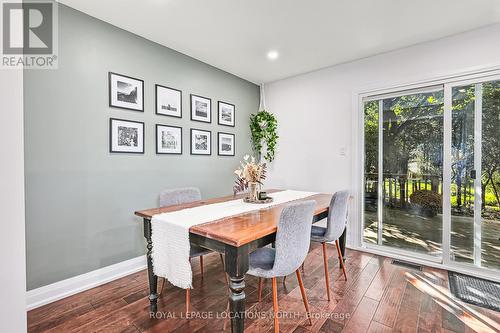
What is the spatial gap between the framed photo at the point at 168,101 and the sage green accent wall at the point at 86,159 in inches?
2.7

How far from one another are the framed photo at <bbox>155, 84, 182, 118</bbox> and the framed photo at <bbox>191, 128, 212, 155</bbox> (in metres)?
0.33

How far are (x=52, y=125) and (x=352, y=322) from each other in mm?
2861

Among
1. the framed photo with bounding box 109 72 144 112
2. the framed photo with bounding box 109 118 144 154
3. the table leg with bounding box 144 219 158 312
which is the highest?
the framed photo with bounding box 109 72 144 112

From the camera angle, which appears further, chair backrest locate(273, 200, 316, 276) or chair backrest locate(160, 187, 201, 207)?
chair backrest locate(160, 187, 201, 207)

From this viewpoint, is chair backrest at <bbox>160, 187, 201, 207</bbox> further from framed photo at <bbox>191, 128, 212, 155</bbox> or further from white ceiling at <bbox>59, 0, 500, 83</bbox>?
white ceiling at <bbox>59, 0, 500, 83</bbox>

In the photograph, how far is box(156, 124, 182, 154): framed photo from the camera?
2762 millimetres

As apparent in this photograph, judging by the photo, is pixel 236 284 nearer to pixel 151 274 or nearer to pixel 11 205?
pixel 151 274

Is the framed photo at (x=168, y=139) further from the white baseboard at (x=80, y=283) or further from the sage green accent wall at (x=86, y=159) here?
the white baseboard at (x=80, y=283)

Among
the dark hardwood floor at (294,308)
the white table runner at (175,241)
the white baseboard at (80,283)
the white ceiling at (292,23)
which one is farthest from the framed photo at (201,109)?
the dark hardwood floor at (294,308)

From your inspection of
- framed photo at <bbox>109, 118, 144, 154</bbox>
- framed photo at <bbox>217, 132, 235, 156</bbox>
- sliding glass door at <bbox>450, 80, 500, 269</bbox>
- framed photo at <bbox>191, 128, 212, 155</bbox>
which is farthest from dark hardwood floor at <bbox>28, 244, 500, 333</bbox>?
framed photo at <bbox>217, 132, 235, 156</bbox>

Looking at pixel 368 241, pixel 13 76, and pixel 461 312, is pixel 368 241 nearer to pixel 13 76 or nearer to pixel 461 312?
pixel 461 312

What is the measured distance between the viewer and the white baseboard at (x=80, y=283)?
76.4 inches

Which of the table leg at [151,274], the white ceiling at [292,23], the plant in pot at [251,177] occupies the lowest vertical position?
the table leg at [151,274]

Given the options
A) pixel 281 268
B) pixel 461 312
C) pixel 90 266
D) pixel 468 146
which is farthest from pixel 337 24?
pixel 90 266
